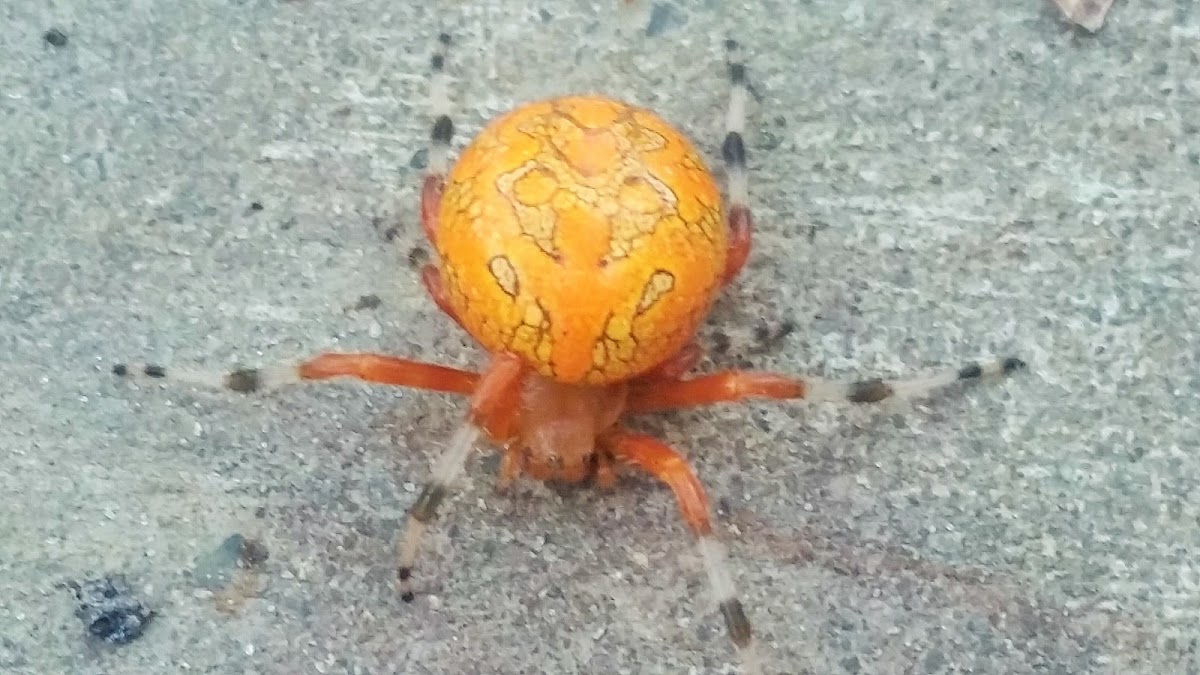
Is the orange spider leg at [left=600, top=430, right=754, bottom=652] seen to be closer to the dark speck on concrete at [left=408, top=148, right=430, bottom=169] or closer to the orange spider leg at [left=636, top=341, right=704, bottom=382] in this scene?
the orange spider leg at [left=636, top=341, right=704, bottom=382]

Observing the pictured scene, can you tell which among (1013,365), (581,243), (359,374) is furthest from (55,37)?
(1013,365)

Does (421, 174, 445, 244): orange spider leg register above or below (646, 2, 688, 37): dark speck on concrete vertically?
below

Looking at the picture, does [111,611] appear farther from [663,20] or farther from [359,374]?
[663,20]

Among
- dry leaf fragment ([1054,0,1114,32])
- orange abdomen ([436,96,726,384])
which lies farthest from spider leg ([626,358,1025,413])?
dry leaf fragment ([1054,0,1114,32])

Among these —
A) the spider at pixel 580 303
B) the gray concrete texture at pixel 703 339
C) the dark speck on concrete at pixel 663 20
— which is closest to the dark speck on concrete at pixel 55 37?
the gray concrete texture at pixel 703 339

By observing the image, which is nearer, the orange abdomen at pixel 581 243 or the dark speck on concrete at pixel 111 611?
the orange abdomen at pixel 581 243

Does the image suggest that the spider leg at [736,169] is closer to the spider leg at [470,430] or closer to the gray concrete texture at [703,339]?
the gray concrete texture at [703,339]
